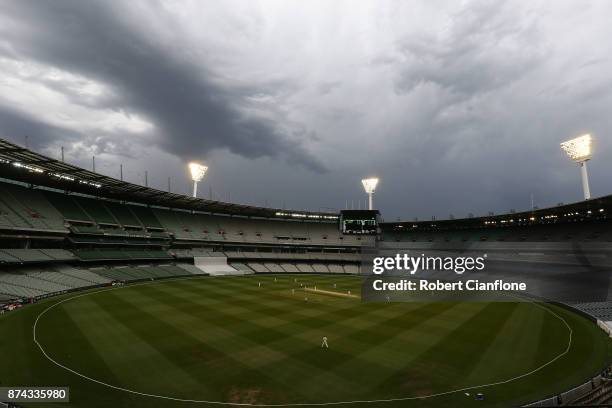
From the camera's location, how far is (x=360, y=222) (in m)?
71.1

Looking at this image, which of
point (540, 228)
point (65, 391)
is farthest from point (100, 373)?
point (540, 228)

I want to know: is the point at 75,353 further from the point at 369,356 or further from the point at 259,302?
the point at 259,302

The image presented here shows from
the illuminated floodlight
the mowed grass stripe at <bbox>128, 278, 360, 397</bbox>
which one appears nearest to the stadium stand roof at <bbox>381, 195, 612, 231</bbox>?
the illuminated floodlight

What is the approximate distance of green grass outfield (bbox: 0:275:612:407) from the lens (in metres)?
17.2

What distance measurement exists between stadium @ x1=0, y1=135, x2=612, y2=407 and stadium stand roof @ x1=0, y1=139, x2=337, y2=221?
40 cm

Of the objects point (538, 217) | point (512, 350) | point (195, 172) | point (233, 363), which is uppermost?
point (195, 172)

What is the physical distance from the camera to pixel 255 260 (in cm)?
9006

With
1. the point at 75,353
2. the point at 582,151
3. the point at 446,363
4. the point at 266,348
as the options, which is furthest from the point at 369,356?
the point at 582,151

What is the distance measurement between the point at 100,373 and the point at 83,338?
26.9 feet

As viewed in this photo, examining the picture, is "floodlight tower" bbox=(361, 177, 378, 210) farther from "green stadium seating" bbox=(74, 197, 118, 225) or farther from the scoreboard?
"green stadium seating" bbox=(74, 197, 118, 225)

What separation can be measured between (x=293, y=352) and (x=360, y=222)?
50.3m

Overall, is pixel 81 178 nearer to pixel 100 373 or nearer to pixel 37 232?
pixel 37 232

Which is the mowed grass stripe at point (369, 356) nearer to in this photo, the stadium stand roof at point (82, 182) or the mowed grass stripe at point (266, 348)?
the mowed grass stripe at point (266, 348)

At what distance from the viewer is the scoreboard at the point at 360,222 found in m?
70.8
